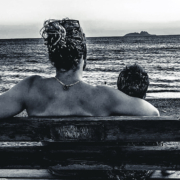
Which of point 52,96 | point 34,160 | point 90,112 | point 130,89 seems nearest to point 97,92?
point 90,112

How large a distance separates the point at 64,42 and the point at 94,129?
0.58 m

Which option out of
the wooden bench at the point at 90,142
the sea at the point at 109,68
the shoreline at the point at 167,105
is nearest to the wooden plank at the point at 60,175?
the wooden bench at the point at 90,142

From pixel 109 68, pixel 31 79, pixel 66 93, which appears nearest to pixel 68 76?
pixel 66 93

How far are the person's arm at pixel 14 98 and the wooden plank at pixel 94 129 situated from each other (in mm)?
132

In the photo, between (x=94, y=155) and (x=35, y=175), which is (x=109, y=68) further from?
(x=94, y=155)

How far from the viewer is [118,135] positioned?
1.50 meters

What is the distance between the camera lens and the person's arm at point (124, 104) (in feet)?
5.34

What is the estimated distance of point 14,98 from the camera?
171 centimetres

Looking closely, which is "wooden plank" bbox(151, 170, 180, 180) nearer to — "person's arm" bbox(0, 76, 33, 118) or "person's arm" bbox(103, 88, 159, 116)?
"person's arm" bbox(103, 88, 159, 116)

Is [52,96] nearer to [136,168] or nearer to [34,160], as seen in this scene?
[34,160]

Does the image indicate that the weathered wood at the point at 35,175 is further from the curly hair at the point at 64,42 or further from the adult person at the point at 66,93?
the curly hair at the point at 64,42

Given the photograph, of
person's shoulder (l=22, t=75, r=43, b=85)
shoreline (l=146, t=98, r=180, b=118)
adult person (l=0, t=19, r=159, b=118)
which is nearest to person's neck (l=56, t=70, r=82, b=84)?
adult person (l=0, t=19, r=159, b=118)

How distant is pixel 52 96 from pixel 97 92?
0.29m

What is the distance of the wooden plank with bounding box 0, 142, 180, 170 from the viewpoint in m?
1.58
